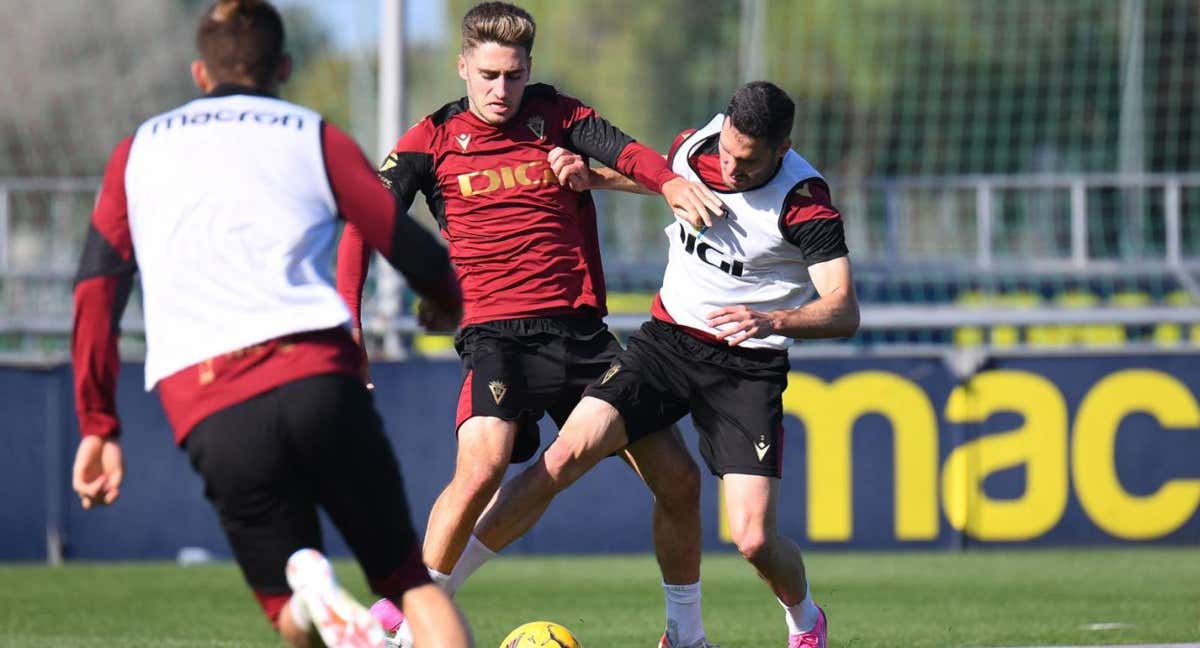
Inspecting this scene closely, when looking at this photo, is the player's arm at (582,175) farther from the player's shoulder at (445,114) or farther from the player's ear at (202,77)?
the player's ear at (202,77)

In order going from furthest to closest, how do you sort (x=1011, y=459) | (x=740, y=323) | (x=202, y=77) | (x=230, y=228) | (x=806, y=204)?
(x=1011, y=459), (x=806, y=204), (x=740, y=323), (x=202, y=77), (x=230, y=228)

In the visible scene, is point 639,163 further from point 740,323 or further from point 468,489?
point 468,489

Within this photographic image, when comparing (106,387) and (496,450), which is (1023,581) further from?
(106,387)

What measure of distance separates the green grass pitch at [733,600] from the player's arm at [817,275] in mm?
1726

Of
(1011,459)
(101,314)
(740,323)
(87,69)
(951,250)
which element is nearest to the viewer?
(101,314)

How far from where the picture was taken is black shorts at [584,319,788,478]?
21.4 ft

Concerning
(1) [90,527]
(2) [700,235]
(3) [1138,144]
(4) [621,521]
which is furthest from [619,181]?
(3) [1138,144]

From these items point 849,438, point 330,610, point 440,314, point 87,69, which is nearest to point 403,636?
point 440,314

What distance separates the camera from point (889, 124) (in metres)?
18.8

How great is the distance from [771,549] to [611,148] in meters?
1.55

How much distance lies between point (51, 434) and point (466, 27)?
22.6ft

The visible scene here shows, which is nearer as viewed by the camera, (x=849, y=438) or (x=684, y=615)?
(x=684, y=615)

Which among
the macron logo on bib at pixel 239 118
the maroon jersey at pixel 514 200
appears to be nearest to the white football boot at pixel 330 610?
the macron logo on bib at pixel 239 118

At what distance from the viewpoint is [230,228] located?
4.11 m
